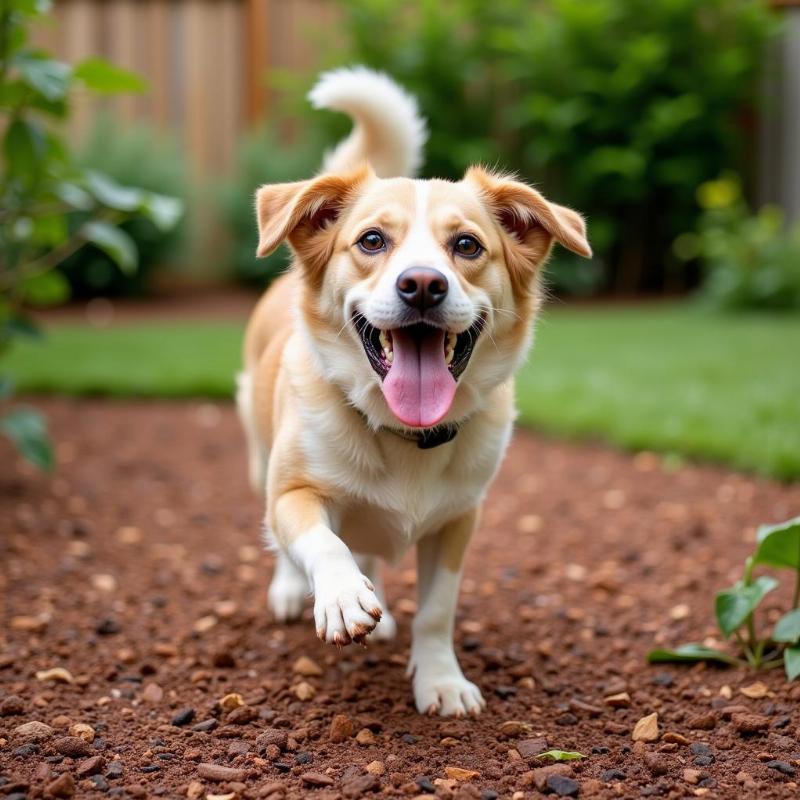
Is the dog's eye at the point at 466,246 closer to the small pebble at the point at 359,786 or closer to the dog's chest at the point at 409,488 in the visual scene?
the dog's chest at the point at 409,488

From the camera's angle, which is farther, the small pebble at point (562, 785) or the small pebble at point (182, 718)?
the small pebble at point (182, 718)

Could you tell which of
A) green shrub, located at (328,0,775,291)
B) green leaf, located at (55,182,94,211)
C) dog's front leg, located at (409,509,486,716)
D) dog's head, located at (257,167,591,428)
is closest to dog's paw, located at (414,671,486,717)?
dog's front leg, located at (409,509,486,716)

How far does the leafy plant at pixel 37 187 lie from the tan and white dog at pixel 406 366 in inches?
49.6

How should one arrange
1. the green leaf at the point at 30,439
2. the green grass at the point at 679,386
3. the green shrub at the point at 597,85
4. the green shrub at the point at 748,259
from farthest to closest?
the green shrub at the point at 597,85 → the green shrub at the point at 748,259 → the green grass at the point at 679,386 → the green leaf at the point at 30,439

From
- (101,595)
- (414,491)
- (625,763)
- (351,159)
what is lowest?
(101,595)

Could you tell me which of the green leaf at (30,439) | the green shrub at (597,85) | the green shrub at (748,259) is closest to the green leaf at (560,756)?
the green leaf at (30,439)

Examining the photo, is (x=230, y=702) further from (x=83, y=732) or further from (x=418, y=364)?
(x=418, y=364)

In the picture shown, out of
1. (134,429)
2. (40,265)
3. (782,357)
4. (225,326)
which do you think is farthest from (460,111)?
(40,265)

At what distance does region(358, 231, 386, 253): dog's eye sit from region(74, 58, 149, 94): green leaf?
1.63m

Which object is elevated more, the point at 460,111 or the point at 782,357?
the point at 460,111

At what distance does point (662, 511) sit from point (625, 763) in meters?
2.18

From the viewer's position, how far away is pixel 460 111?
447 inches

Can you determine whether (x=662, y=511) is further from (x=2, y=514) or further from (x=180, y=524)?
(x=2, y=514)

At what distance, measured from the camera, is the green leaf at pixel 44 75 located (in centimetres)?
346
